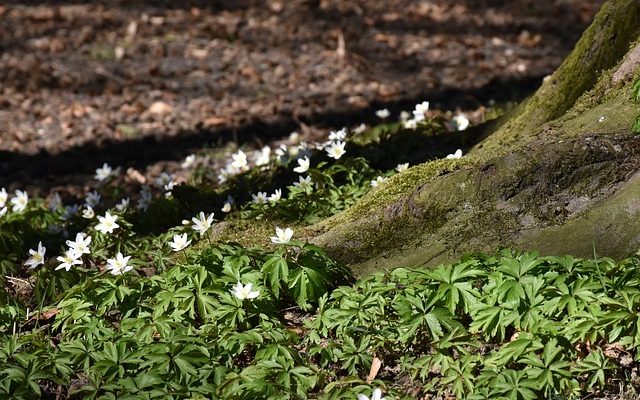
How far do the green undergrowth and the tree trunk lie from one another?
0.86 feet

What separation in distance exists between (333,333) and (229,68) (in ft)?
25.1

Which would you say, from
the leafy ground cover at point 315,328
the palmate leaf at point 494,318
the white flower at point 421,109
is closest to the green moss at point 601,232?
the leafy ground cover at point 315,328

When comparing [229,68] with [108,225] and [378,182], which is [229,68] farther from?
[378,182]

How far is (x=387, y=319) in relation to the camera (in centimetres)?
370

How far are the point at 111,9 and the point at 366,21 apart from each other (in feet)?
13.6

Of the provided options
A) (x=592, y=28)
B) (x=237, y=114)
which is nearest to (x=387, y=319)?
(x=592, y=28)

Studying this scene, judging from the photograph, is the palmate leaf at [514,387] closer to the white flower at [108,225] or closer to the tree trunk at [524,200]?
the tree trunk at [524,200]

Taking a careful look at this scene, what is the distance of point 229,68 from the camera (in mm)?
10977

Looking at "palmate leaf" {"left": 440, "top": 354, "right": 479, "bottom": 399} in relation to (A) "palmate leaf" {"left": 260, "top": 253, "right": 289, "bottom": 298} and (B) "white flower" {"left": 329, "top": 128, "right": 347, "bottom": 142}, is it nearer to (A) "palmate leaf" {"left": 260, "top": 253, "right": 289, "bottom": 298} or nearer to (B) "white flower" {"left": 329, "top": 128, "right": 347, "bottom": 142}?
(A) "palmate leaf" {"left": 260, "top": 253, "right": 289, "bottom": 298}

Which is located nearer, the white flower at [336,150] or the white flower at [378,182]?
the white flower at [378,182]

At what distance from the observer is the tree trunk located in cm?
400

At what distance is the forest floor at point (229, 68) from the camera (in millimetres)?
9172

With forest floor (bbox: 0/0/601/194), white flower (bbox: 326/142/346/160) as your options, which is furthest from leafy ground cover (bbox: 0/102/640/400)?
forest floor (bbox: 0/0/601/194)

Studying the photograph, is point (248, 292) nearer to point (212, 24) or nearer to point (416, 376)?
point (416, 376)
